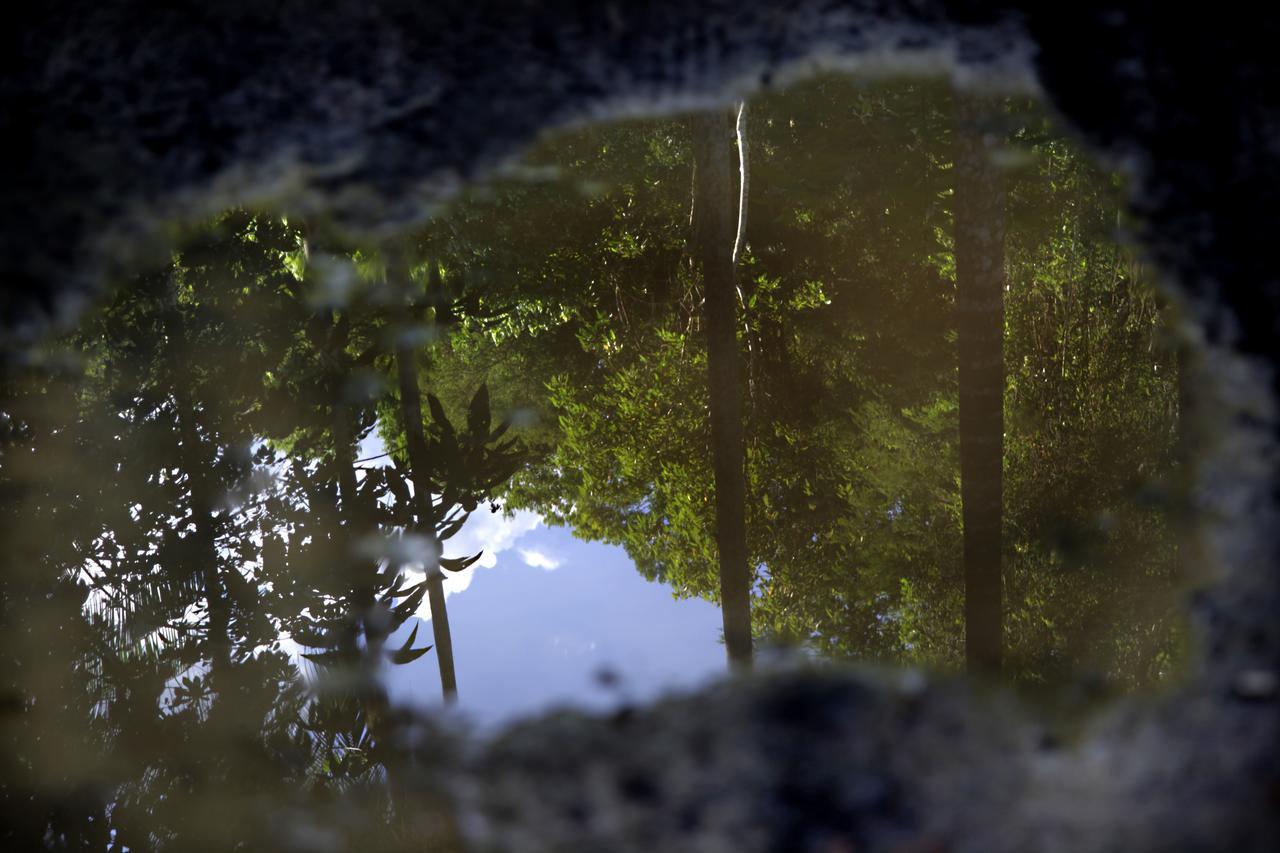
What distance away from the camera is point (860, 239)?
12.9 meters

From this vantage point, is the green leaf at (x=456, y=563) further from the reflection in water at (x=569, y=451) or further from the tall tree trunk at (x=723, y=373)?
the tall tree trunk at (x=723, y=373)

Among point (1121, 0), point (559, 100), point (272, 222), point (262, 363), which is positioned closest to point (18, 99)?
point (559, 100)

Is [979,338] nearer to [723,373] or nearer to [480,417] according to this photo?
[723,373]

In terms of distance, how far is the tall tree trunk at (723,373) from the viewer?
7629mm

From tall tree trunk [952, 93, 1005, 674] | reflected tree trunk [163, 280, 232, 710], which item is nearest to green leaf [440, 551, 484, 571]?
reflected tree trunk [163, 280, 232, 710]

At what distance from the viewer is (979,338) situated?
264 inches

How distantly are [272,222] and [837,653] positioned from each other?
8045 millimetres

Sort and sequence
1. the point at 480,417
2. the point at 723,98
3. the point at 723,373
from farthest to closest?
the point at 480,417 → the point at 723,373 → the point at 723,98

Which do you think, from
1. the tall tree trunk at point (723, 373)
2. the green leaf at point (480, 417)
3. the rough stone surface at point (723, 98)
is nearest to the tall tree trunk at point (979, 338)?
the tall tree trunk at point (723, 373)

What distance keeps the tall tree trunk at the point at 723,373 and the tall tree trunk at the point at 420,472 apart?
216 centimetres

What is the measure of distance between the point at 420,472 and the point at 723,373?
2812mm

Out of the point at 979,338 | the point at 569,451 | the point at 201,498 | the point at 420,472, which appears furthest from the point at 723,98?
the point at 569,451

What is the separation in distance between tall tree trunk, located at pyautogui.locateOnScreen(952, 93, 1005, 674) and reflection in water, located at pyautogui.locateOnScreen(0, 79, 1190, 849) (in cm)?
3

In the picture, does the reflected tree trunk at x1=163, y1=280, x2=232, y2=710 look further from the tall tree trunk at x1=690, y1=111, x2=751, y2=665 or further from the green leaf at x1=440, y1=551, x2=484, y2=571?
the tall tree trunk at x1=690, y1=111, x2=751, y2=665
